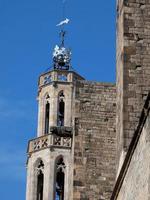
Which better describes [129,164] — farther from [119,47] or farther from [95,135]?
[95,135]

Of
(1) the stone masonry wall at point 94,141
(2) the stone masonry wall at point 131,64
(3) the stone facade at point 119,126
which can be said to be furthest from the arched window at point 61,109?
(2) the stone masonry wall at point 131,64

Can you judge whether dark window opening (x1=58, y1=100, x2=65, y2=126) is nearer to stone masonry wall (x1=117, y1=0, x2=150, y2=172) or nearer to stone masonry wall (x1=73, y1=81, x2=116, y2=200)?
stone masonry wall (x1=73, y1=81, x2=116, y2=200)

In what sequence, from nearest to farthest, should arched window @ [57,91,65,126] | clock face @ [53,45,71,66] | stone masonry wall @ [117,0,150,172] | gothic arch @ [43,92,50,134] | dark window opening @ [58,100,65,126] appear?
stone masonry wall @ [117,0,150,172]
gothic arch @ [43,92,50,134]
arched window @ [57,91,65,126]
dark window opening @ [58,100,65,126]
clock face @ [53,45,71,66]

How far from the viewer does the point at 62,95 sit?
47.7 metres

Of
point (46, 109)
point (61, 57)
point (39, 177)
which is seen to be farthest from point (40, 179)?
point (61, 57)

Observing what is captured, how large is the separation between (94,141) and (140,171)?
741cm

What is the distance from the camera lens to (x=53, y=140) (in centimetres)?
4584

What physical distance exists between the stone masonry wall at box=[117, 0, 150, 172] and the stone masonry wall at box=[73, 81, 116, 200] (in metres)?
3.08

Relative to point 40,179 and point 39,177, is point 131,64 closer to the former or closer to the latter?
point 39,177

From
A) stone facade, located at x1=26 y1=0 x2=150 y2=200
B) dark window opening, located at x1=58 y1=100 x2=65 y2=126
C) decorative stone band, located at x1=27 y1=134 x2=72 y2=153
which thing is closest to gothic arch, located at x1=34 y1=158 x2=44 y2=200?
decorative stone band, located at x1=27 y1=134 x2=72 y2=153

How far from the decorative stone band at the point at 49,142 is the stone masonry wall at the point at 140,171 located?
3105 cm

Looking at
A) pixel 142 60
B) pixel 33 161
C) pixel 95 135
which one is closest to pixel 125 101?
pixel 142 60

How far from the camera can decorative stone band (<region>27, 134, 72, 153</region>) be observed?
45438 mm

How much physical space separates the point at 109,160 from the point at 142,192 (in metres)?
7.34
